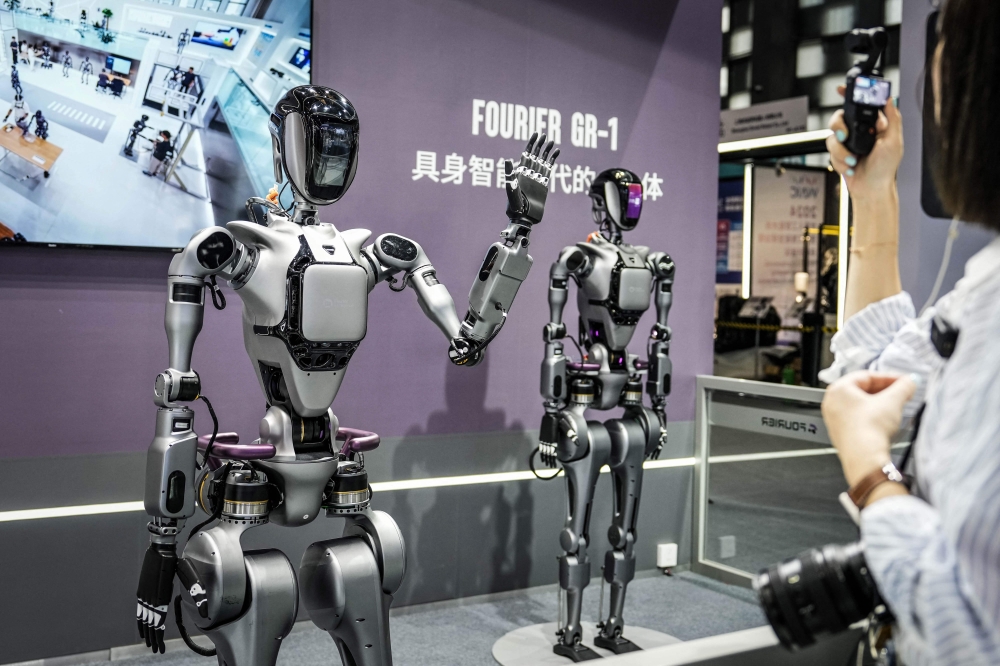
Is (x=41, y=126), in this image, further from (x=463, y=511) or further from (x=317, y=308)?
(x=463, y=511)

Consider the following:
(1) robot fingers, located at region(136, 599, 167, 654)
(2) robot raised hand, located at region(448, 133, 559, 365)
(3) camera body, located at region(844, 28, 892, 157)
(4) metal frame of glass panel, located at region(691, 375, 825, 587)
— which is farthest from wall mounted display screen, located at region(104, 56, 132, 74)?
(4) metal frame of glass panel, located at region(691, 375, 825, 587)

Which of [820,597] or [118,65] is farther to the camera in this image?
[118,65]

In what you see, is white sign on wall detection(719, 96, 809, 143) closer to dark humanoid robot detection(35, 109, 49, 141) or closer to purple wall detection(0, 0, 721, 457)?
purple wall detection(0, 0, 721, 457)

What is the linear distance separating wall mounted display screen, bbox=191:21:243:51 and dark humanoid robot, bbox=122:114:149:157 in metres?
0.42

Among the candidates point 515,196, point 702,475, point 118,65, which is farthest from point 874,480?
point 702,475

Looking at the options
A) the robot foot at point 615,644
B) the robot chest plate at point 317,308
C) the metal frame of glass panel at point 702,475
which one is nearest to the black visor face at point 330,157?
the robot chest plate at point 317,308

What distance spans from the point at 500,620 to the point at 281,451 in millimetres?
2194

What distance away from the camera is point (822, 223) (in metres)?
8.44

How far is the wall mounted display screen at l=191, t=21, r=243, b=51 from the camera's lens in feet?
12.6

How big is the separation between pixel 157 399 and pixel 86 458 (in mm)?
1366

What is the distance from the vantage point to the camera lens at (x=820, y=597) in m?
0.89

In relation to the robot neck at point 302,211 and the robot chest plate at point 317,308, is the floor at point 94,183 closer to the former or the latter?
the robot neck at point 302,211

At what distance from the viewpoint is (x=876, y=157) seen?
109cm

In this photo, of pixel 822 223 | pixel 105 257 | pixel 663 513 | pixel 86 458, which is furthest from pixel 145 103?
pixel 822 223
